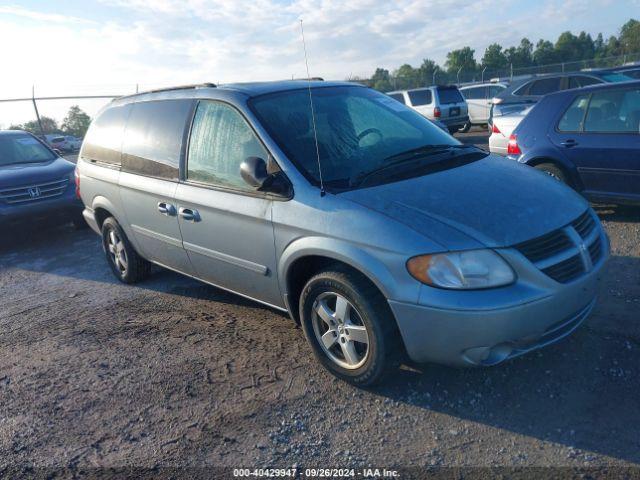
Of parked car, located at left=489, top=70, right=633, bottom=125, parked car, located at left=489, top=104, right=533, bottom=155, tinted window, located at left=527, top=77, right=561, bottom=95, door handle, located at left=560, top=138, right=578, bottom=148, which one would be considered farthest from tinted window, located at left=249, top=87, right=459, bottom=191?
tinted window, located at left=527, top=77, right=561, bottom=95

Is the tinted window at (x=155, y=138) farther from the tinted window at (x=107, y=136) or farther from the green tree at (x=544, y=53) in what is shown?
the green tree at (x=544, y=53)

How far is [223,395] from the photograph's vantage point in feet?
11.1

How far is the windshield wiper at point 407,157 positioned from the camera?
3.39 metres

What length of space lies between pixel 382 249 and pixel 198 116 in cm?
208

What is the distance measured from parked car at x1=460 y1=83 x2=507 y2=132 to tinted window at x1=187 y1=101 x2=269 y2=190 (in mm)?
15505

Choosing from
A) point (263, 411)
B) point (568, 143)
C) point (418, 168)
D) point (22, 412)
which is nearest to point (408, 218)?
point (418, 168)

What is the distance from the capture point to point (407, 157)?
370 centimetres

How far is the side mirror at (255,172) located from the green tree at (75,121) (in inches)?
673

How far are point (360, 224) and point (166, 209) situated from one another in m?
1.98

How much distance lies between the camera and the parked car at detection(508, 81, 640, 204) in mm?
5480

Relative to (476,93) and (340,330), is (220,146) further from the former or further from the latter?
(476,93)

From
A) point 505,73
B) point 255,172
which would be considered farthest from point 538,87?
point 505,73

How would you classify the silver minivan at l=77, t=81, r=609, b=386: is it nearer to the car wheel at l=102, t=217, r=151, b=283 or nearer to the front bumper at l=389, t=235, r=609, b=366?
the front bumper at l=389, t=235, r=609, b=366

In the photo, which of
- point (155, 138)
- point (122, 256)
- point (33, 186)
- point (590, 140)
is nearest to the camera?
point (155, 138)
